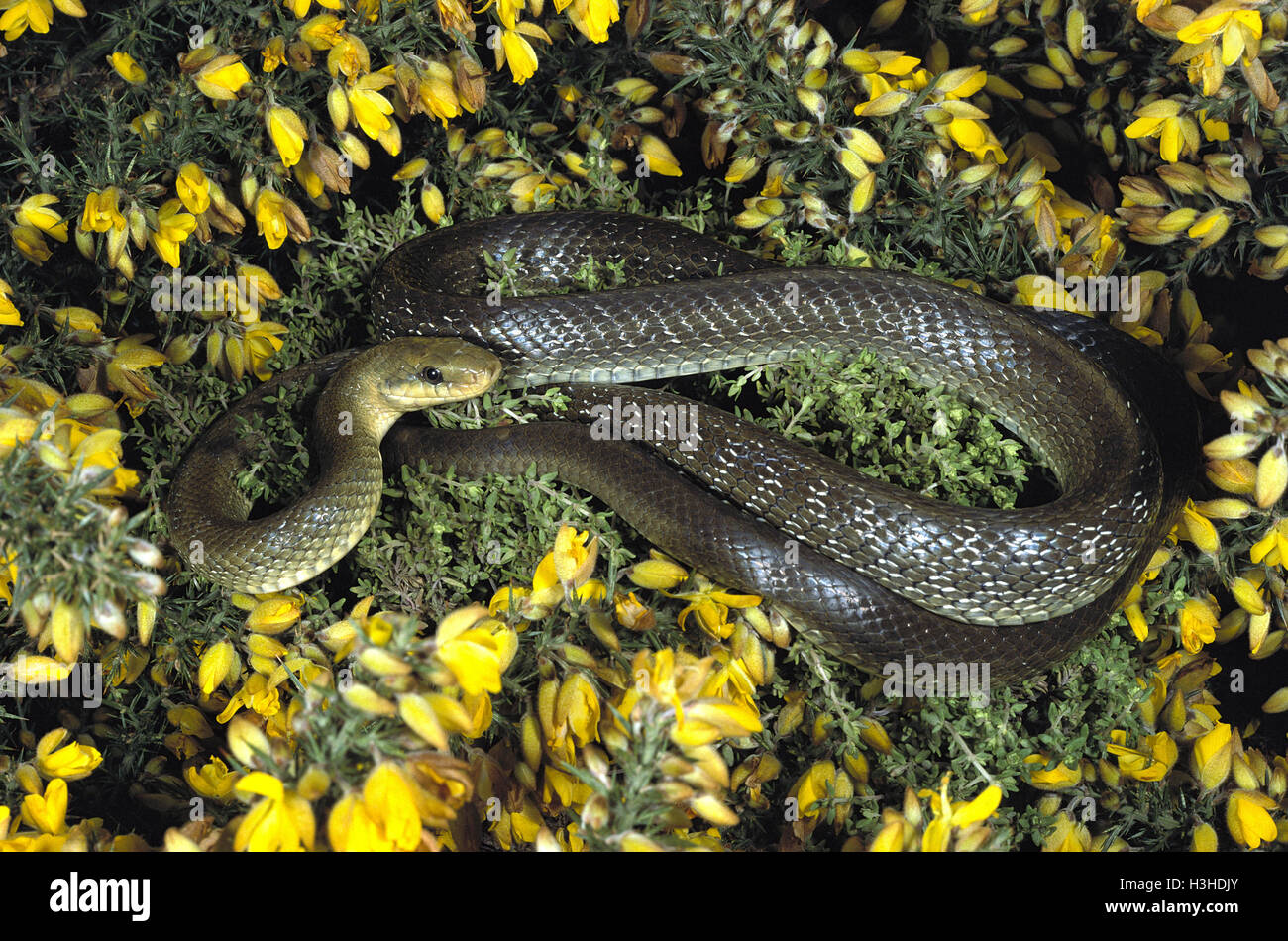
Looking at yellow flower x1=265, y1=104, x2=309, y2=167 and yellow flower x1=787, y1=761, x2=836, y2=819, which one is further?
yellow flower x1=265, y1=104, x2=309, y2=167

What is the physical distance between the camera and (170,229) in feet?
8.98

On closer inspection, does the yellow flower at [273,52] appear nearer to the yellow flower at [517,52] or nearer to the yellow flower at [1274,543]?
the yellow flower at [517,52]

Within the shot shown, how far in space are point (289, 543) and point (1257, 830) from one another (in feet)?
8.31

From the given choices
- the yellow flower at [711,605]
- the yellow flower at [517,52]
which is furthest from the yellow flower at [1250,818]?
the yellow flower at [517,52]

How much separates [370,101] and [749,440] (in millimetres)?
1393

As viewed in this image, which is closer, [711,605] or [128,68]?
[711,605]

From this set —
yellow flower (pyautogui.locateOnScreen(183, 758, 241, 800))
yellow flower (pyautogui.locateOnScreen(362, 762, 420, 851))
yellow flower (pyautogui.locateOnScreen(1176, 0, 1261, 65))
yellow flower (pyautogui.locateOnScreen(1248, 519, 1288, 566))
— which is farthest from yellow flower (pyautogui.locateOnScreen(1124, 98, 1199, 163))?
yellow flower (pyautogui.locateOnScreen(183, 758, 241, 800))

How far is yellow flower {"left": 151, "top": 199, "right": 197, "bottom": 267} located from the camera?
2.72 metres

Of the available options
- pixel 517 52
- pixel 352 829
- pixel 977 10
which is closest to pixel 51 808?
pixel 352 829

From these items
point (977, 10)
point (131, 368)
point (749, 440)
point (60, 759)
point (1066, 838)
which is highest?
point (977, 10)

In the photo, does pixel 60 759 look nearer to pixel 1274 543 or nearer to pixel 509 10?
pixel 509 10

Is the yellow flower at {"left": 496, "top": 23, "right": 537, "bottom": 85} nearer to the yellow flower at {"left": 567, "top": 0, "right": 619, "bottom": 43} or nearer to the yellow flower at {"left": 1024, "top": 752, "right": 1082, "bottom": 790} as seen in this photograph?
the yellow flower at {"left": 567, "top": 0, "right": 619, "bottom": 43}

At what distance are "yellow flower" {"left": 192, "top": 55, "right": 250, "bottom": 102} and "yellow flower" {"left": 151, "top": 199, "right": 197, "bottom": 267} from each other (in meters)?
0.32

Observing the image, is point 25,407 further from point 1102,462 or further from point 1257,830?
point 1257,830
